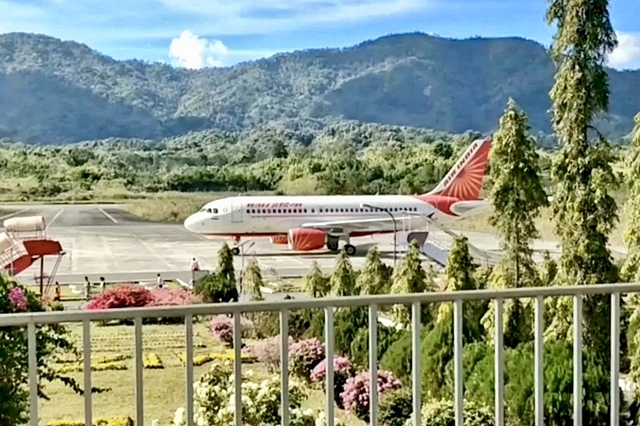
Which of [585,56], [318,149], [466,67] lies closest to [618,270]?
[585,56]

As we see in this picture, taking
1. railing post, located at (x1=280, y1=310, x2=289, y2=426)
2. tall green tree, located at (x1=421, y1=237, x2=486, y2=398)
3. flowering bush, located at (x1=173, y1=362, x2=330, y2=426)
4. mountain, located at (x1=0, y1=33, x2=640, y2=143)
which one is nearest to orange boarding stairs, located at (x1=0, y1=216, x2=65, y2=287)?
mountain, located at (x1=0, y1=33, x2=640, y2=143)

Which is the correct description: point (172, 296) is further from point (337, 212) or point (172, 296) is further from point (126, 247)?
point (337, 212)

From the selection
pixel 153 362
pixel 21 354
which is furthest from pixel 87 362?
pixel 153 362

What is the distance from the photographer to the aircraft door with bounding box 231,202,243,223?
3.58m

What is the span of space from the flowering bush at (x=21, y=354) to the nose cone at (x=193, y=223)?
69 cm

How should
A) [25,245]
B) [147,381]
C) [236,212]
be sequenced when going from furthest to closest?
1. [236,212]
2. [25,245]
3. [147,381]

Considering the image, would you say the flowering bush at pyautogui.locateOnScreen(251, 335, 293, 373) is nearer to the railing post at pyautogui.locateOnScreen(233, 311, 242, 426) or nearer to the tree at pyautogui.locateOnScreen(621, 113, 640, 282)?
the tree at pyautogui.locateOnScreen(621, 113, 640, 282)

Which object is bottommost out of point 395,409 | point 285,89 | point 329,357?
point 395,409

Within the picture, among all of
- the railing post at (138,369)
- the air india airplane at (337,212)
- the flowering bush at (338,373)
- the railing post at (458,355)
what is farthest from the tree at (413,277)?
the railing post at (138,369)

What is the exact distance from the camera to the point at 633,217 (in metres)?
3.11

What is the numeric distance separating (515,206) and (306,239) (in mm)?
992

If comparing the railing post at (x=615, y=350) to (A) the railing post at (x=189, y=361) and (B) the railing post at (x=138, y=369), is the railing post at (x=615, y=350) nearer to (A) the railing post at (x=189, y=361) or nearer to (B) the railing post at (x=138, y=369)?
(A) the railing post at (x=189, y=361)

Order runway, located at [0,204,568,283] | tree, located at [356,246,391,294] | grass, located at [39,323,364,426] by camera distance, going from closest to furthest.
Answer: grass, located at [39,323,364,426] → runway, located at [0,204,568,283] → tree, located at [356,246,391,294]

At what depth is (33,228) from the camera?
3381 millimetres
